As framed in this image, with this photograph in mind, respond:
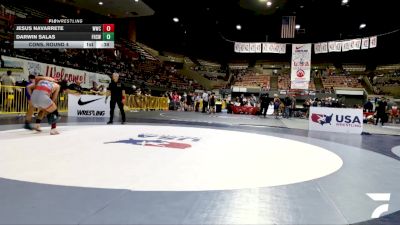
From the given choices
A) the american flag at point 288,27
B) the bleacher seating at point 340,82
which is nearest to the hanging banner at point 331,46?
the bleacher seating at point 340,82

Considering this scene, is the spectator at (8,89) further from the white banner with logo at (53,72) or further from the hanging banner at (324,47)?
the hanging banner at (324,47)

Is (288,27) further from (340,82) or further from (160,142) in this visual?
(340,82)

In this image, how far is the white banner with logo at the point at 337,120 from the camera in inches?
376

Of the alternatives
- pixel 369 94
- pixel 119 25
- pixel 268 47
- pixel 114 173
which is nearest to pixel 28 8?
pixel 119 25

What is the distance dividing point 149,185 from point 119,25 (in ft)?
109

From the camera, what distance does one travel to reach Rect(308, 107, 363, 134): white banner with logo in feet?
31.4

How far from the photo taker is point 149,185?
2.68 meters

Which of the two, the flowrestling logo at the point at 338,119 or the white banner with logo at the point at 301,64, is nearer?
the flowrestling logo at the point at 338,119

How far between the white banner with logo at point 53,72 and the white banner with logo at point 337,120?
1242cm

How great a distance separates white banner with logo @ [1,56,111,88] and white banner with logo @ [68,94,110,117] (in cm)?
406
